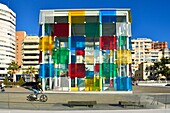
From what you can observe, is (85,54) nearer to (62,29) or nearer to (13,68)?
(62,29)

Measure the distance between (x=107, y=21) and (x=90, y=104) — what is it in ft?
101

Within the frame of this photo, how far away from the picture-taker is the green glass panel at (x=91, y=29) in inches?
1896

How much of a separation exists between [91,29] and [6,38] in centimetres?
11518

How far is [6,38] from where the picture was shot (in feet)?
512

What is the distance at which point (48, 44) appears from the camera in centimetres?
4853

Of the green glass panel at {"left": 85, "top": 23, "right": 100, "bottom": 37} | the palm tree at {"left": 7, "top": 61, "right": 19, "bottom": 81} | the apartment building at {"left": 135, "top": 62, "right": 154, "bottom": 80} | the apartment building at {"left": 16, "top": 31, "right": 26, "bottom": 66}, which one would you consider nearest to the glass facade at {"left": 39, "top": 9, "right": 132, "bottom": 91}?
the green glass panel at {"left": 85, "top": 23, "right": 100, "bottom": 37}

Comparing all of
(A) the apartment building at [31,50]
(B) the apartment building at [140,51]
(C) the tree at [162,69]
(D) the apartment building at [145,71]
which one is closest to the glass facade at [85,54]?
(C) the tree at [162,69]

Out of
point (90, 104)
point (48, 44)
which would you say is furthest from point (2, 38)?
point (90, 104)

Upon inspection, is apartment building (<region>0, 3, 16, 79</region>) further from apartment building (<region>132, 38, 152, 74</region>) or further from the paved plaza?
the paved plaza

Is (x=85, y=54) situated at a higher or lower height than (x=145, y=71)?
higher

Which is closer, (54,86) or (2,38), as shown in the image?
(54,86)

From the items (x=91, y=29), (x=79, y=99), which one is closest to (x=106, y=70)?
(x=91, y=29)

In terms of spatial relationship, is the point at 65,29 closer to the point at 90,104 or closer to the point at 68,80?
the point at 68,80

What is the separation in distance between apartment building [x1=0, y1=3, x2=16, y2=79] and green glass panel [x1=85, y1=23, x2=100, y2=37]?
105561mm
